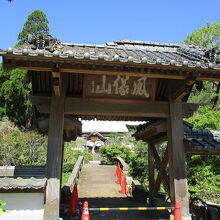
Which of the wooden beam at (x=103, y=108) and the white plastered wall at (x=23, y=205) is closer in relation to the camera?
the white plastered wall at (x=23, y=205)

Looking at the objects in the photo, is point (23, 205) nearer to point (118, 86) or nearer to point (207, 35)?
point (118, 86)

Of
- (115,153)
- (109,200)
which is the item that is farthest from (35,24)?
(109,200)

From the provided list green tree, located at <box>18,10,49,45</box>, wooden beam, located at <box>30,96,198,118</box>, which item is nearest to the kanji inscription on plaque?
wooden beam, located at <box>30,96,198,118</box>

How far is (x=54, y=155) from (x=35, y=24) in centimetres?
3313

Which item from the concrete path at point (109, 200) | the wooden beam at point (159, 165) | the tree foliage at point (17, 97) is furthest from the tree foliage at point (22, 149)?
the wooden beam at point (159, 165)

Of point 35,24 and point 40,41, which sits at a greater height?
point 35,24

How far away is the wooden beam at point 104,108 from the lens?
19.3 feet

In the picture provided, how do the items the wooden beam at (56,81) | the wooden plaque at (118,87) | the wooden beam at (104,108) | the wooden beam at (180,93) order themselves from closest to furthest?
the wooden beam at (56,81)
the wooden beam at (180,93)
the wooden beam at (104,108)
the wooden plaque at (118,87)

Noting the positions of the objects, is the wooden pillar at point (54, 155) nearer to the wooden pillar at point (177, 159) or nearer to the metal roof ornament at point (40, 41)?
the metal roof ornament at point (40, 41)

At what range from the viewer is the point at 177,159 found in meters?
5.89

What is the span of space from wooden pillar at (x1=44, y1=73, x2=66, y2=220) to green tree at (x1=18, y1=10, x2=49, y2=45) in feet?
99.9

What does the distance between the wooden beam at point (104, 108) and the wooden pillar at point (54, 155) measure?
0.19 m

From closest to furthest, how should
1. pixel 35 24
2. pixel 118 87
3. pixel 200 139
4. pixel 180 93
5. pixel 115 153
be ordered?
1. pixel 180 93
2. pixel 118 87
3. pixel 200 139
4. pixel 115 153
5. pixel 35 24

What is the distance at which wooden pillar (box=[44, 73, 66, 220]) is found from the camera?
5.19m
